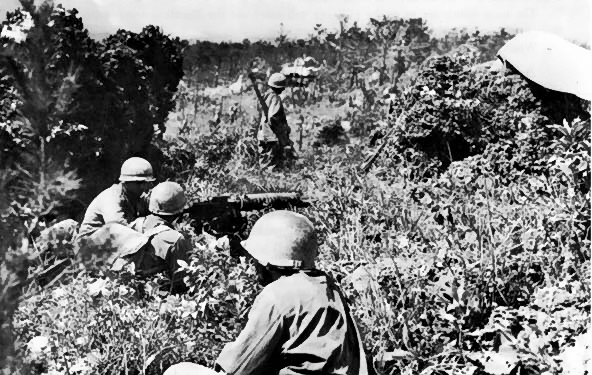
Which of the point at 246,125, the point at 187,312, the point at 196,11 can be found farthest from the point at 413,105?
the point at 187,312

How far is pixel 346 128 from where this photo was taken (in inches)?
452

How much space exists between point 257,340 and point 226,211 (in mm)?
4065

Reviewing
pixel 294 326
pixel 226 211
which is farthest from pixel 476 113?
pixel 294 326

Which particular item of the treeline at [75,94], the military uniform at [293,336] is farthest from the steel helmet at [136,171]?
the military uniform at [293,336]

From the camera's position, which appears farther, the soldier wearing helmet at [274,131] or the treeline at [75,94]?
the soldier wearing helmet at [274,131]

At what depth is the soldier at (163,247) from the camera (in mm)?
4734

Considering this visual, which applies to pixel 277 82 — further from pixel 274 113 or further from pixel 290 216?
pixel 290 216

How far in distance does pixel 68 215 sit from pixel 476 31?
10.5 metres

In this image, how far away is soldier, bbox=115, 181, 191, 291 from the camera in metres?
4.73

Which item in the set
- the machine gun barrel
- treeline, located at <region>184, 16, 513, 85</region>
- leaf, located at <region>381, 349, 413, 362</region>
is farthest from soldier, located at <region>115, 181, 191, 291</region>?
treeline, located at <region>184, 16, 513, 85</region>

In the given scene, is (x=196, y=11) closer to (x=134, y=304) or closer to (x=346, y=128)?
(x=134, y=304)

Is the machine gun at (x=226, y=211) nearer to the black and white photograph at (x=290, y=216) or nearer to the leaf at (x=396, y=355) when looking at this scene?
the black and white photograph at (x=290, y=216)

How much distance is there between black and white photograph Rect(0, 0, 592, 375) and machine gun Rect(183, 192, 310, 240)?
2 cm

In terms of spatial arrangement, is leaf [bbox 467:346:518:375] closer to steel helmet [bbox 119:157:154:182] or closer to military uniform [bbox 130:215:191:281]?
military uniform [bbox 130:215:191:281]
